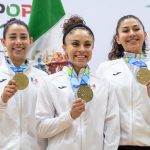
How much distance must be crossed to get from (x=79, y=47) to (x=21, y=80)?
1.33 feet

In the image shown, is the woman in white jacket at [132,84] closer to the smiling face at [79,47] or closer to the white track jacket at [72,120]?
the white track jacket at [72,120]

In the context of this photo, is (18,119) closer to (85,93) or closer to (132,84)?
(85,93)

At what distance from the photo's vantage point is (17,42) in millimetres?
2252

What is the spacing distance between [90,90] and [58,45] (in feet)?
3.94

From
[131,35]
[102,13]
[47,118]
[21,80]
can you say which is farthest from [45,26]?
[47,118]

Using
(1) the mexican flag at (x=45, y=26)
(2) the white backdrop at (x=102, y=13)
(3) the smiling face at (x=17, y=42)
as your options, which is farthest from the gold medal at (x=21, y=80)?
(2) the white backdrop at (x=102, y=13)

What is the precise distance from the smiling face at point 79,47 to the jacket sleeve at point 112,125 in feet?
0.85

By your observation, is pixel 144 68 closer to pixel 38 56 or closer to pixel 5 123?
pixel 5 123

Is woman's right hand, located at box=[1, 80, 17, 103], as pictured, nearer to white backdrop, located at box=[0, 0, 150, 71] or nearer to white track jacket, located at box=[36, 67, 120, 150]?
white track jacket, located at box=[36, 67, 120, 150]

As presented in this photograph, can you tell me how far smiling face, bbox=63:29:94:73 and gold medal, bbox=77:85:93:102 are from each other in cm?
20

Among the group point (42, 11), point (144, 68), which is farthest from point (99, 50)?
point (144, 68)

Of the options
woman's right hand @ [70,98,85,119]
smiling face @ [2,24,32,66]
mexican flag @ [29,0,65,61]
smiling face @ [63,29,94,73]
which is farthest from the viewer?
mexican flag @ [29,0,65,61]

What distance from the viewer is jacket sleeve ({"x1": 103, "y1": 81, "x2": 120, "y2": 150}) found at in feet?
6.85

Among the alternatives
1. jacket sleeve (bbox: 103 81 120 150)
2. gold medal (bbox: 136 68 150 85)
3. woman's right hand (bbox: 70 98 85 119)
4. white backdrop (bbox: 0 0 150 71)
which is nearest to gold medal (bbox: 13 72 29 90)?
woman's right hand (bbox: 70 98 85 119)
